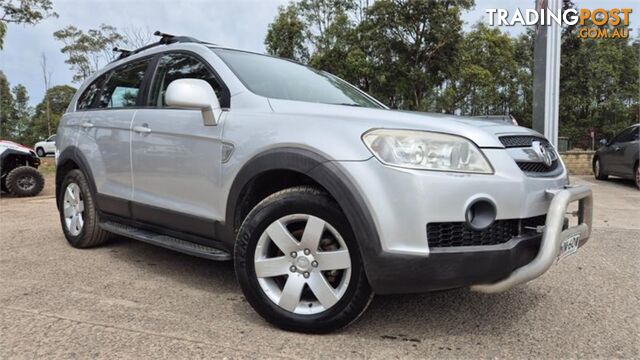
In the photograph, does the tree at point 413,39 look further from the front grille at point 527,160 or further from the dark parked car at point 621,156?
the front grille at point 527,160

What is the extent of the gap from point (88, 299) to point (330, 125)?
1.92 meters

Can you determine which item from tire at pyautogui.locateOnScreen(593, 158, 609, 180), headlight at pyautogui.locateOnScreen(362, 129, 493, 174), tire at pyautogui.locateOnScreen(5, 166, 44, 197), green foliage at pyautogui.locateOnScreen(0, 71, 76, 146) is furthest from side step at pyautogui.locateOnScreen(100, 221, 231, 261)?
green foliage at pyautogui.locateOnScreen(0, 71, 76, 146)

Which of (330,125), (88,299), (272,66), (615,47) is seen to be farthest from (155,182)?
(615,47)

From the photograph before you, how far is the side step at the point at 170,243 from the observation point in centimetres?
298

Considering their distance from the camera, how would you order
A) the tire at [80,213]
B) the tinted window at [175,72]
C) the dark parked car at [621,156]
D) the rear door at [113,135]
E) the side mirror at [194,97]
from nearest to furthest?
the side mirror at [194,97]
the tinted window at [175,72]
the rear door at [113,135]
the tire at [80,213]
the dark parked car at [621,156]

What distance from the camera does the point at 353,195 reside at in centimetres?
232

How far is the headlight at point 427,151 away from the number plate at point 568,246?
588 millimetres

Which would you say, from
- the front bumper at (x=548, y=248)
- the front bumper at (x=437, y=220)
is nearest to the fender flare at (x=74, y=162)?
the front bumper at (x=437, y=220)

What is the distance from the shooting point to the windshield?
3.11 m

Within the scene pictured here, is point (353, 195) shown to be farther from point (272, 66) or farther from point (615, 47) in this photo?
point (615, 47)

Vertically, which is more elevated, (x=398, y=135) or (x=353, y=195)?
(x=398, y=135)

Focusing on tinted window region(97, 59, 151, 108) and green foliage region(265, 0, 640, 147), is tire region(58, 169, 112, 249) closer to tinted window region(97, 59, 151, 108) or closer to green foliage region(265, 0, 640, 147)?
tinted window region(97, 59, 151, 108)

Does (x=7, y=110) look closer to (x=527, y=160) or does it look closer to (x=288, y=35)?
(x=288, y=35)

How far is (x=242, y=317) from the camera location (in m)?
2.83
